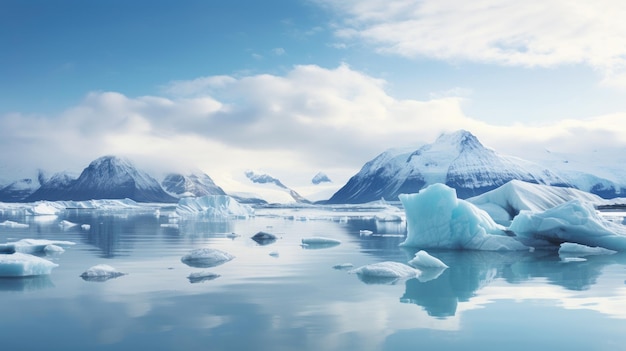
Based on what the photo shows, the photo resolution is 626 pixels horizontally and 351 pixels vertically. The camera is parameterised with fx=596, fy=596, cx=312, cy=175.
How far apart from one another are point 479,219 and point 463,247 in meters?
1.10

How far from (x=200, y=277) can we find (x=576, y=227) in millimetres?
12667

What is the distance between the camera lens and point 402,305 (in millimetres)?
9297

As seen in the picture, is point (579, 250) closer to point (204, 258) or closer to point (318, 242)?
point (318, 242)

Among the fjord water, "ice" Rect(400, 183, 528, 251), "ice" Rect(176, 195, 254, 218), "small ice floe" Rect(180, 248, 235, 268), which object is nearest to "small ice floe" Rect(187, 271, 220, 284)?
the fjord water

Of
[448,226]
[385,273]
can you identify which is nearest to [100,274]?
[385,273]

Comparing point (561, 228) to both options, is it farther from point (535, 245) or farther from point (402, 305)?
point (402, 305)

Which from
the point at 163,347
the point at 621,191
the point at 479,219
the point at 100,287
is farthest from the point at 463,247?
the point at 621,191

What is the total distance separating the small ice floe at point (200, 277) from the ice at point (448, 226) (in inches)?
385

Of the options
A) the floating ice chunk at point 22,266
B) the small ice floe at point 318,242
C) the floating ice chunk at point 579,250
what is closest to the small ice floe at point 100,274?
the floating ice chunk at point 22,266

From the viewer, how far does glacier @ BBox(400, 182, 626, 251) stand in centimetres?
1920

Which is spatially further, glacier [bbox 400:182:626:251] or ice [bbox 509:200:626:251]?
glacier [bbox 400:182:626:251]

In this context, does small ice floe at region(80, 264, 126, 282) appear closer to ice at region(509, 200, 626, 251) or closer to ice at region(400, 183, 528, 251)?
ice at region(400, 183, 528, 251)

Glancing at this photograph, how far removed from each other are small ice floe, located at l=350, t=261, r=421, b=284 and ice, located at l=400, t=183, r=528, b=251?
24.9 feet

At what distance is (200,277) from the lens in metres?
12.2
